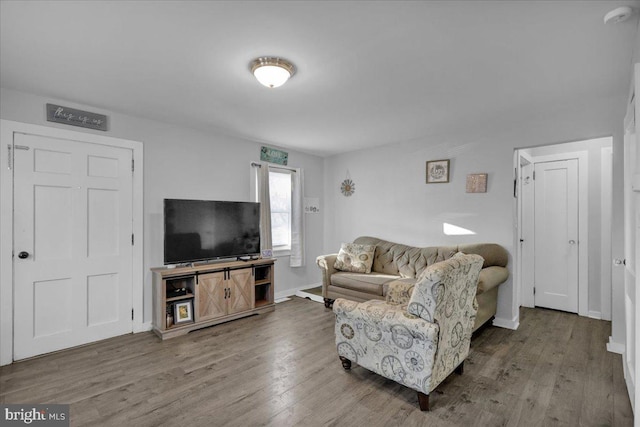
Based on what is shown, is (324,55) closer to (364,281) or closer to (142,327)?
(364,281)

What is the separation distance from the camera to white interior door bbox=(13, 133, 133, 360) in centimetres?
289

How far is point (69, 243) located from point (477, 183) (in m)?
4.67

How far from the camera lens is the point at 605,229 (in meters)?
3.88

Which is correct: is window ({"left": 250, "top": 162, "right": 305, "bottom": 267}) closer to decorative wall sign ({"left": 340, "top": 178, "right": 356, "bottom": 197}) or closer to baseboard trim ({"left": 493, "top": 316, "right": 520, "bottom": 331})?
decorative wall sign ({"left": 340, "top": 178, "right": 356, "bottom": 197})

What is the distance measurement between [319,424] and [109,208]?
3.03m

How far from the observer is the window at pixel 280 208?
5.09m

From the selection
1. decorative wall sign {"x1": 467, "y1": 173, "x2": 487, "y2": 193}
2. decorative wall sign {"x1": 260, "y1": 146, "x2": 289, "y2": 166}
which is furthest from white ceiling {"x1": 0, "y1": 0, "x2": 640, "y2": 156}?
decorative wall sign {"x1": 260, "y1": 146, "x2": 289, "y2": 166}

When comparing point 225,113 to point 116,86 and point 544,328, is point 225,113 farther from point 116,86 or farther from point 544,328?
point 544,328

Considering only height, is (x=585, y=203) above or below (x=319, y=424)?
above

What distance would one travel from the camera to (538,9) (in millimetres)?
1721

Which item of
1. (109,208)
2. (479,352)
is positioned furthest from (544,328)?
(109,208)

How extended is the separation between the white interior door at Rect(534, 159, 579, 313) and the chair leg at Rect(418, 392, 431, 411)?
336 cm

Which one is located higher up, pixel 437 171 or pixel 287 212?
pixel 437 171

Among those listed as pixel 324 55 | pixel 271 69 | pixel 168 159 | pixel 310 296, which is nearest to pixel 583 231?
pixel 310 296
